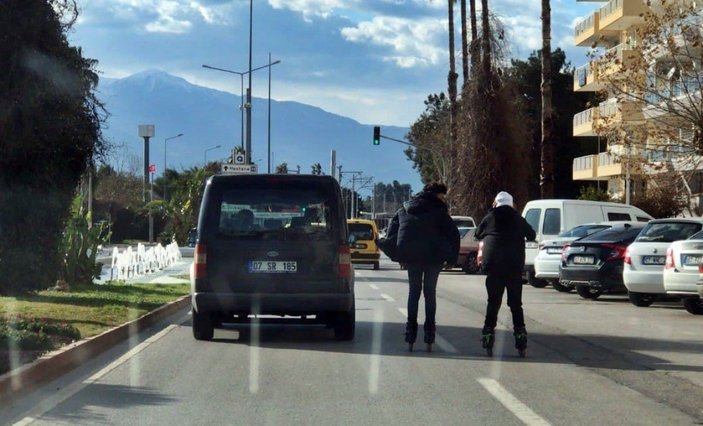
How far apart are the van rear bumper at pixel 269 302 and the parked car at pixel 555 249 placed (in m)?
11.5

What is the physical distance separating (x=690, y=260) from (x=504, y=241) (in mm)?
6623

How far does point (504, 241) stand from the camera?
476 inches

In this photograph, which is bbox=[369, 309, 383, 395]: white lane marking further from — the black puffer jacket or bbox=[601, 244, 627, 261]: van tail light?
bbox=[601, 244, 627, 261]: van tail light

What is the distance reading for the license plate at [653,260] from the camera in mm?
19125

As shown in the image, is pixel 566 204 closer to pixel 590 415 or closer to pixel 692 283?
pixel 692 283

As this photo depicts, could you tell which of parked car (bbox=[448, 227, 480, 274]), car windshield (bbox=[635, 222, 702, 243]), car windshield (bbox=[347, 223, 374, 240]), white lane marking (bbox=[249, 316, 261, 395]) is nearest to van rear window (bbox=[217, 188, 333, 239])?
white lane marking (bbox=[249, 316, 261, 395])

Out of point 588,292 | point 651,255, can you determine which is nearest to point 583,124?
point 588,292

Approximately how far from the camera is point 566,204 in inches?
1067

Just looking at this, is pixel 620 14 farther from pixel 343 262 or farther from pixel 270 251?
pixel 270 251

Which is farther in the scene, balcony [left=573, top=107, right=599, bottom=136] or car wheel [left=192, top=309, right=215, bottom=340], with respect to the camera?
balcony [left=573, top=107, right=599, bottom=136]

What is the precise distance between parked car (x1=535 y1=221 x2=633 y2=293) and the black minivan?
11347 mm

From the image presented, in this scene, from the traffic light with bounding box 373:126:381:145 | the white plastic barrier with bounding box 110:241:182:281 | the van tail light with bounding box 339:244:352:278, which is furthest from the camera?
the traffic light with bounding box 373:126:381:145

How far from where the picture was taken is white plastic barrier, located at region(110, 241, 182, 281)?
28.2 meters

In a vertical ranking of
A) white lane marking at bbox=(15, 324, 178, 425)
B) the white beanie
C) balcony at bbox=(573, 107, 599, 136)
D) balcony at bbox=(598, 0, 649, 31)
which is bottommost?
white lane marking at bbox=(15, 324, 178, 425)
